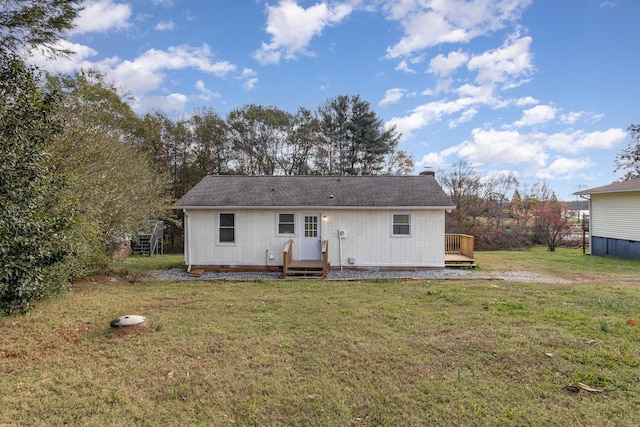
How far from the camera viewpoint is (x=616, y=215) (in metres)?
15.0

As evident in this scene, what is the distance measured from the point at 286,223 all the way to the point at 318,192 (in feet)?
5.64

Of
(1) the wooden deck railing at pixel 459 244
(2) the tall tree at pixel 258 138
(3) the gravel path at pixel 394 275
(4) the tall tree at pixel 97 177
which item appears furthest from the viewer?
(2) the tall tree at pixel 258 138

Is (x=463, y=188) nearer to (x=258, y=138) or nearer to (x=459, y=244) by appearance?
(x=459, y=244)

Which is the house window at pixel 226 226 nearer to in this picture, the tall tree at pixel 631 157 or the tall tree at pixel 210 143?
the tall tree at pixel 210 143

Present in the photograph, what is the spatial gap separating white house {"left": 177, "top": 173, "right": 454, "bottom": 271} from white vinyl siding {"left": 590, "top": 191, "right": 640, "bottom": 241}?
9897 millimetres

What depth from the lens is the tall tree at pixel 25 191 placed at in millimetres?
4422

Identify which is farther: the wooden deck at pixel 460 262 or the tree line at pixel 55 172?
the wooden deck at pixel 460 262

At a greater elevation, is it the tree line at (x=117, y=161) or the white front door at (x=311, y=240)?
the tree line at (x=117, y=161)

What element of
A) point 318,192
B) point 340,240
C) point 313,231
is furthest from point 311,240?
point 318,192

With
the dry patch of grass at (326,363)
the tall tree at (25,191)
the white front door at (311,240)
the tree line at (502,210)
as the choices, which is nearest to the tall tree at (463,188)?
the tree line at (502,210)

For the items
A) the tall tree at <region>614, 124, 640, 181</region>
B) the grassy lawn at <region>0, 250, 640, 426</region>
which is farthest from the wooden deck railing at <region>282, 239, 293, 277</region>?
the tall tree at <region>614, 124, 640, 181</region>

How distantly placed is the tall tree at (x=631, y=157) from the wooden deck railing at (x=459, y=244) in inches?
774

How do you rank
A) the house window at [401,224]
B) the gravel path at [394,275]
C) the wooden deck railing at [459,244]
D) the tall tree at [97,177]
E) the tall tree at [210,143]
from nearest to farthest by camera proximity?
the tall tree at [97,177] → the gravel path at [394,275] → the house window at [401,224] → the wooden deck railing at [459,244] → the tall tree at [210,143]

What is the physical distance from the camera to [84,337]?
185 inches
